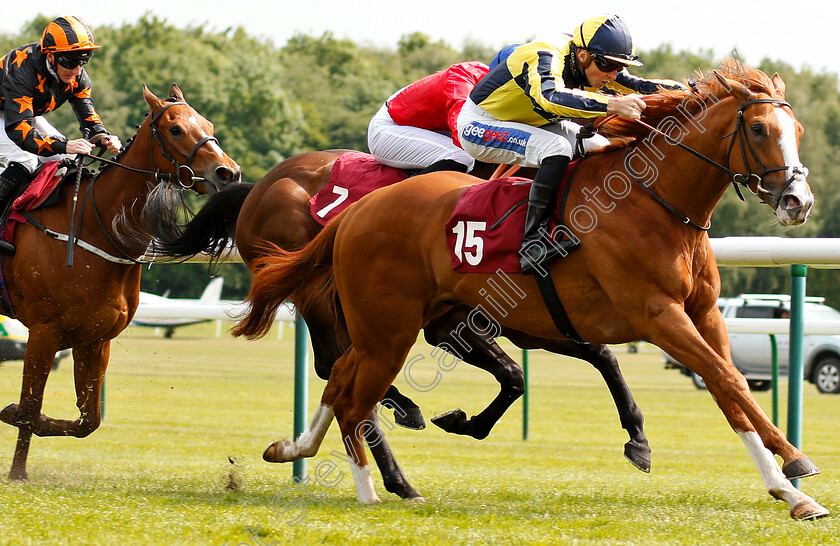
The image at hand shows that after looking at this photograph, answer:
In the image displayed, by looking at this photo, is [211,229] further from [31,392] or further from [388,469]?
[388,469]

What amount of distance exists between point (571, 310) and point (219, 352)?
1893 centimetres

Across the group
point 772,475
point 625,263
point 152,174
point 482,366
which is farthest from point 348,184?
point 772,475

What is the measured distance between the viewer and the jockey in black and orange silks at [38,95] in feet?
18.6

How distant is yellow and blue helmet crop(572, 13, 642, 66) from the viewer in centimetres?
452

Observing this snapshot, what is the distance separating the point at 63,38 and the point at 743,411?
13.7 feet

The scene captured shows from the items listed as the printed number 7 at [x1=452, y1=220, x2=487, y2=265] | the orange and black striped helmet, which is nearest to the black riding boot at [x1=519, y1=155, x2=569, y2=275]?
the printed number 7 at [x1=452, y1=220, x2=487, y2=265]

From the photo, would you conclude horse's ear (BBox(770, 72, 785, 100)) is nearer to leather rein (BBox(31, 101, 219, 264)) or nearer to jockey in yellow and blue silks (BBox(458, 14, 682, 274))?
jockey in yellow and blue silks (BBox(458, 14, 682, 274))

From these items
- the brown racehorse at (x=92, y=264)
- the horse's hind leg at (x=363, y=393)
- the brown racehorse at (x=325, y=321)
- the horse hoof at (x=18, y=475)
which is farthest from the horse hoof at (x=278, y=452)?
the horse hoof at (x=18, y=475)

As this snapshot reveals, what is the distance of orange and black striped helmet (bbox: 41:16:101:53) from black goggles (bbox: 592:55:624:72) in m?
2.88

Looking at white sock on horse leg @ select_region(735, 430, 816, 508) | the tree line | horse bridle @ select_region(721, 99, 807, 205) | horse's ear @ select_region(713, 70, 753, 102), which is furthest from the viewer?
the tree line

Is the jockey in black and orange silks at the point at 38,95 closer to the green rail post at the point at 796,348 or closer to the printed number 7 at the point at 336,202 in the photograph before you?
the printed number 7 at the point at 336,202

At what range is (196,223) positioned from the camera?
6137mm

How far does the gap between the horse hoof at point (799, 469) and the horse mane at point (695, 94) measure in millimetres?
1458

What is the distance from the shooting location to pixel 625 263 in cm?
423
